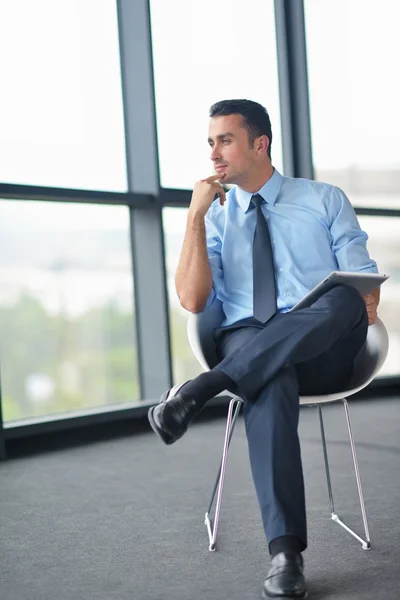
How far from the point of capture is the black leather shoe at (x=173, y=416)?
168cm

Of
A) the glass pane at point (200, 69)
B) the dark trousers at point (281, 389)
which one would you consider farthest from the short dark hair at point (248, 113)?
the glass pane at point (200, 69)

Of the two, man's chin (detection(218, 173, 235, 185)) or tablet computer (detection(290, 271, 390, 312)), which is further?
man's chin (detection(218, 173, 235, 185))

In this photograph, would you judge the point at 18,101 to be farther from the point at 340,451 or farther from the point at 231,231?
the point at 340,451

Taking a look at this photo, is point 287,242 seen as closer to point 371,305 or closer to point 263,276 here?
point 263,276

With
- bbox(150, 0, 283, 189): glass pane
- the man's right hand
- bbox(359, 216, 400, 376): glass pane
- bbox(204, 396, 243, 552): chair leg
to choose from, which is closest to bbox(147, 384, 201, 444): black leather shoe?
bbox(204, 396, 243, 552): chair leg

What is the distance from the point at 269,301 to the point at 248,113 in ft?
2.05

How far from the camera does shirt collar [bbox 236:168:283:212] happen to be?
2.33 m

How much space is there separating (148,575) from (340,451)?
1697mm

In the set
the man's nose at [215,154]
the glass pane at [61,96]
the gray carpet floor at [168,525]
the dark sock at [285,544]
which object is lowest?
the gray carpet floor at [168,525]

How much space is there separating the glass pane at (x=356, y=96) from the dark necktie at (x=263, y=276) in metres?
2.89

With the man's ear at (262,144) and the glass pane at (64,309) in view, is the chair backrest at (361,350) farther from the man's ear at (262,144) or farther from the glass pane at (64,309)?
the glass pane at (64,309)

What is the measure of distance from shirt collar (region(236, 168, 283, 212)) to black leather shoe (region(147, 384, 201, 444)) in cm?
81

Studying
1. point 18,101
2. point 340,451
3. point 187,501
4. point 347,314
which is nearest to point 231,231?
point 347,314

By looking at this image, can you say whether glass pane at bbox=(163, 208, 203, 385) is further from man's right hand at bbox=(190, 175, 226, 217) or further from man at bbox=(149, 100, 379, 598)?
man's right hand at bbox=(190, 175, 226, 217)
